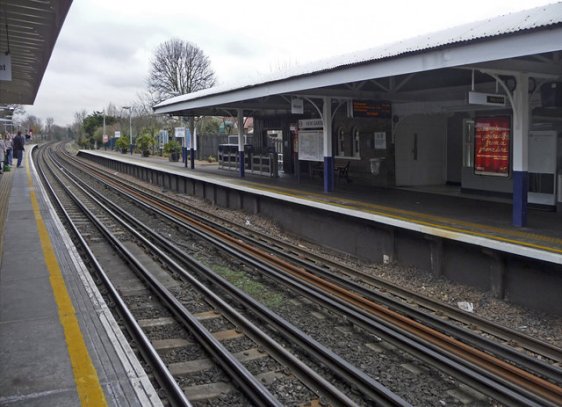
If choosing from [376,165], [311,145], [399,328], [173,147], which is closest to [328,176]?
[376,165]

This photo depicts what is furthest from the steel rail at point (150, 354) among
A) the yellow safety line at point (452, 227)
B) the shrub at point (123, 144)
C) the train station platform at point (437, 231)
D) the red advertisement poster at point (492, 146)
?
the shrub at point (123, 144)

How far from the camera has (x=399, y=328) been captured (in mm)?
6648

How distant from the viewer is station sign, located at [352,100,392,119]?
15359mm

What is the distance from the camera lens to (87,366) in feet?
14.0

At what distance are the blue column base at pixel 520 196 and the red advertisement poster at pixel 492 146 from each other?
9.38ft

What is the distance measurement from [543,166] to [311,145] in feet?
28.0

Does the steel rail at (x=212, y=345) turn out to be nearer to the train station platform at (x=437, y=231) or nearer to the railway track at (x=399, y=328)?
the railway track at (x=399, y=328)

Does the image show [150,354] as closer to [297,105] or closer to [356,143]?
[297,105]

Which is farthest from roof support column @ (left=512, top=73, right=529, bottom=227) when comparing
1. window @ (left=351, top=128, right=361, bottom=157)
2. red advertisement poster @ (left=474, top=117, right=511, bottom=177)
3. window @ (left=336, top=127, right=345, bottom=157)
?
window @ (left=336, top=127, right=345, bottom=157)

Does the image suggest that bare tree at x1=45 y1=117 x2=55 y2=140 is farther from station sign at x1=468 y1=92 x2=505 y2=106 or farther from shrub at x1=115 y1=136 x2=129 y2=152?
station sign at x1=468 y1=92 x2=505 y2=106

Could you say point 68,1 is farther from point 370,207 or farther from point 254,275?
point 370,207

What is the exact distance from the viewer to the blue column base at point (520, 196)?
9.44 meters

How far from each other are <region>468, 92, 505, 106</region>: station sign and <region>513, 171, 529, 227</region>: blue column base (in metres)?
1.46

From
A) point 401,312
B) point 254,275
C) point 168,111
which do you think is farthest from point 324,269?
point 168,111
